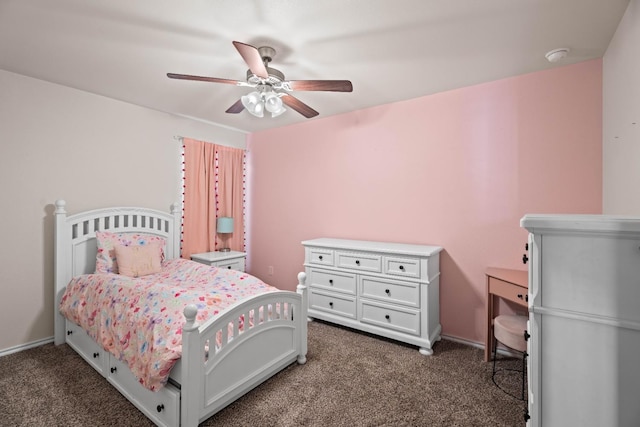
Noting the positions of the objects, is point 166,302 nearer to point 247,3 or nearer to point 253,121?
point 247,3

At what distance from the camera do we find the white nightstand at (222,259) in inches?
144

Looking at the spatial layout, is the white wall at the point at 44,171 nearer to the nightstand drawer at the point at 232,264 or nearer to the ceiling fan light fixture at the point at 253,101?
the nightstand drawer at the point at 232,264

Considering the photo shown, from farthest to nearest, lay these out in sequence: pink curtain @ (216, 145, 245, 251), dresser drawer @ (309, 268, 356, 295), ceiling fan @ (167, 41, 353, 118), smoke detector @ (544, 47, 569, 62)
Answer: pink curtain @ (216, 145, 245, 251), dresser drawer @ (309, 268, 356, 295), smoke detector @ (544, 47, 569, 62), ceiling fan @ (167, 41, 353, 118)

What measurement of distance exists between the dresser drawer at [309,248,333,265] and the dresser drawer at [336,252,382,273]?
4.1 inches

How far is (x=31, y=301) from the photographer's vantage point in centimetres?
278

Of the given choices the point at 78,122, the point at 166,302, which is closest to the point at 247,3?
the point at 166,302

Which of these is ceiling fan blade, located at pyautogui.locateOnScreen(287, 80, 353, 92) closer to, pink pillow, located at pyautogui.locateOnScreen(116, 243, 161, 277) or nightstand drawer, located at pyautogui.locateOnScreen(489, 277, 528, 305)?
nightstand drawer, located at pyautogui.locateOnScreen(489, 277, 528, 305)

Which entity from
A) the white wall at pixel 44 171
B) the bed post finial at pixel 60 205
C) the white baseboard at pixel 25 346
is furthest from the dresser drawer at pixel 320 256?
the white baseboard at pixel 25 346

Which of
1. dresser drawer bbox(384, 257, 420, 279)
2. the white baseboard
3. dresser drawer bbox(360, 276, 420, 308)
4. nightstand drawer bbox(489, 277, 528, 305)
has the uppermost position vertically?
dresser drawer bbox(384, 257, 420, 279)

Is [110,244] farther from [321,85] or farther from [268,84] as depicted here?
[321,85]

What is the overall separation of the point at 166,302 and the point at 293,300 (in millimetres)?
938

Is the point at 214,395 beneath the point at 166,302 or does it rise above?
beneath

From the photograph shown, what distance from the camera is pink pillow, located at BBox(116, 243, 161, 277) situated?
290 centimetres

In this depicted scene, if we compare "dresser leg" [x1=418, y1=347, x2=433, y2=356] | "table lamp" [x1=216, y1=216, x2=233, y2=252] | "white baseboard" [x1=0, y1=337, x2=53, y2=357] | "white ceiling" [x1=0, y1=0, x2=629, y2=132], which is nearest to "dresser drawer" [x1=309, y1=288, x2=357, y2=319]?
"dresser leg" [x1=418, y1=347, x2=433, y2=356]
